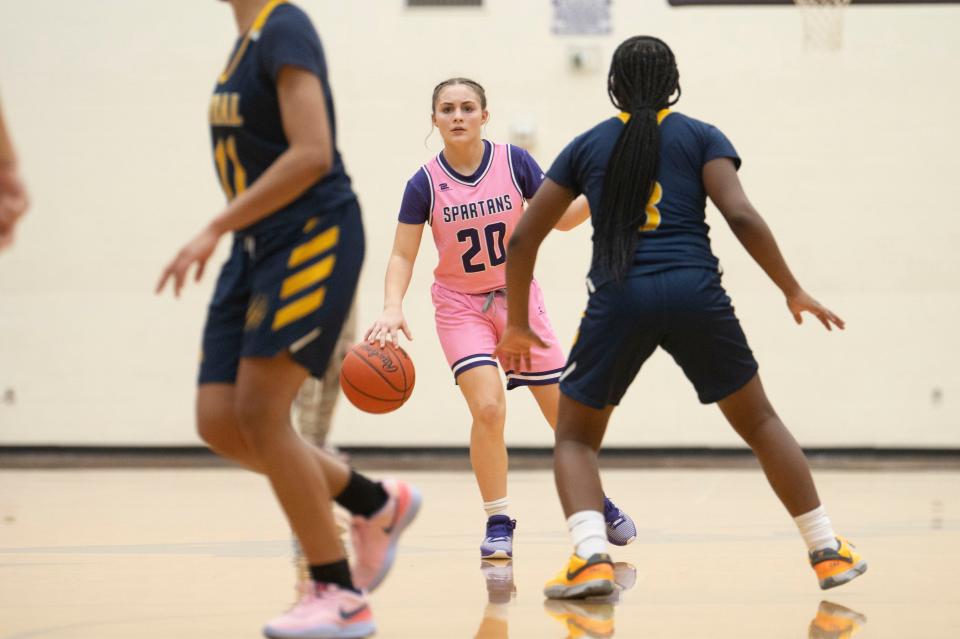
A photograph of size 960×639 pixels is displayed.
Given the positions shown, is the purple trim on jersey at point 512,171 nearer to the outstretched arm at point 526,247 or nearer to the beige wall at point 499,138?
the outstretched arm at point 526,247

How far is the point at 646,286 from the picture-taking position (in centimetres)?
373

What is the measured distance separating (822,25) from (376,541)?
784 cm

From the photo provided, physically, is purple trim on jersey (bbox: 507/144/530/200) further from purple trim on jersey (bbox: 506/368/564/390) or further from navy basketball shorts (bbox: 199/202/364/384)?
navy basketball shorts (bbox: 199/202/364/384)

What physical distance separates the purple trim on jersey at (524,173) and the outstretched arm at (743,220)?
4.54 ft

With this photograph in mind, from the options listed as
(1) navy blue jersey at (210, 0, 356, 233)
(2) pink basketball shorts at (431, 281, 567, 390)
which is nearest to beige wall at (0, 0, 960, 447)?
(2) pink basketball shorts at (431, 281, 567, 390)

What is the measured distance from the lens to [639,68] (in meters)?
3.88

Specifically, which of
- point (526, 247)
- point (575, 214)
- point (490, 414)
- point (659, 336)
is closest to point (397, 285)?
point (490, 414)

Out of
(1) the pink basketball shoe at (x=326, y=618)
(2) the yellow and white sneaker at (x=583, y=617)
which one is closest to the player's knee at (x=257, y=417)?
(1) the pink basketball shoe at (x=326, y=618)

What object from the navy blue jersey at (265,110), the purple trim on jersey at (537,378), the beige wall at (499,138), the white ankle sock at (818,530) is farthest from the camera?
the beige wall at (499,138)

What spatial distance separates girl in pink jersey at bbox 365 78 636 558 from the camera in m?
4.90

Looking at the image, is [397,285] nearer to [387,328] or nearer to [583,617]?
[387,328]

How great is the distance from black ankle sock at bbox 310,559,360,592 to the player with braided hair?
857mm

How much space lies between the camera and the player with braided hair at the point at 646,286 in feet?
12.3

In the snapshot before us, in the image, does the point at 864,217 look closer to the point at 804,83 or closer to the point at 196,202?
the point at 804,83
